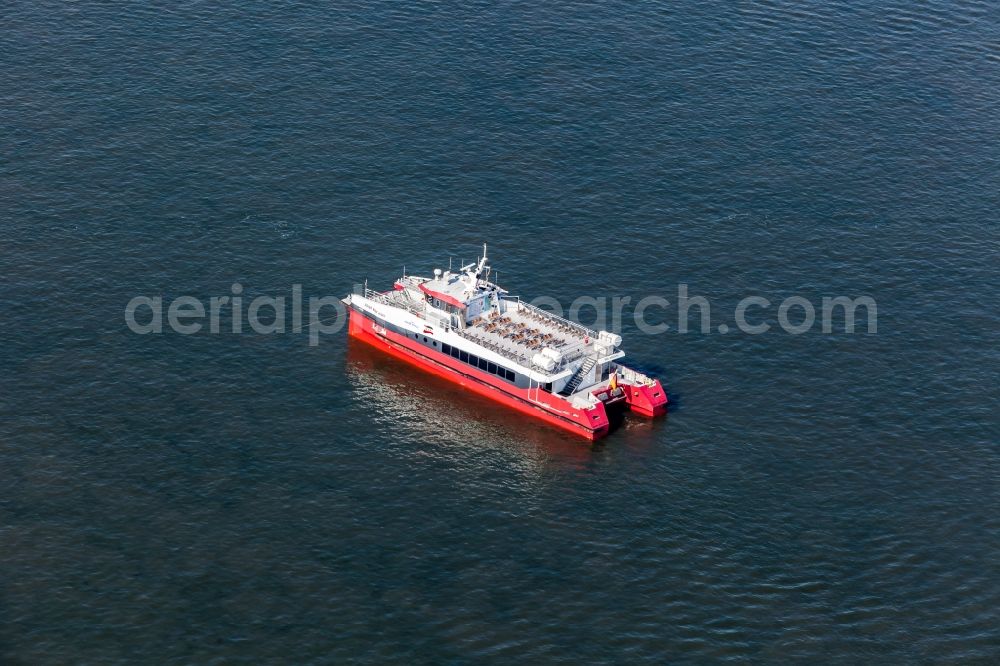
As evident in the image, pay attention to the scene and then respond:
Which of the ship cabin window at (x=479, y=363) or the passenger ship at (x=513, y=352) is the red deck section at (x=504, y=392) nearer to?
the passenger ship at (x=513, y=352)

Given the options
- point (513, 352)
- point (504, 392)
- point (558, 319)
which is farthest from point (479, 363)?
point (558, 319)

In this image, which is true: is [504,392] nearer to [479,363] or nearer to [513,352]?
[479,363]

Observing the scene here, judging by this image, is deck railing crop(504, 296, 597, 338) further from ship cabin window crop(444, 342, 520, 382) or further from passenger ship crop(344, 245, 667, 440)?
ship cabin window crop(444, 342, 520, 382)

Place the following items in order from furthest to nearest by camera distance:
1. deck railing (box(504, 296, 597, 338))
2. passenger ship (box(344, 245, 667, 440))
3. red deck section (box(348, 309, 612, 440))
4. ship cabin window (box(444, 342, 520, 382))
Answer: deck railing (box(504, 296, 597, 338)) < ship cabin window (box(444, 342, 520, 382)) < passenger ship (box(344, 245, 667, 440)) < red deck section (box(348, 309, 612, 440))

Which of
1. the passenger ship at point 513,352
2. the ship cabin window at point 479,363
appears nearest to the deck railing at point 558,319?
the passenger ship at point 513,352

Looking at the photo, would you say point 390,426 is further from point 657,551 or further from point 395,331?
point 657,551

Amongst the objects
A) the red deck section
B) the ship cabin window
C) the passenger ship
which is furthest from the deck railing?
the ship cabin window
